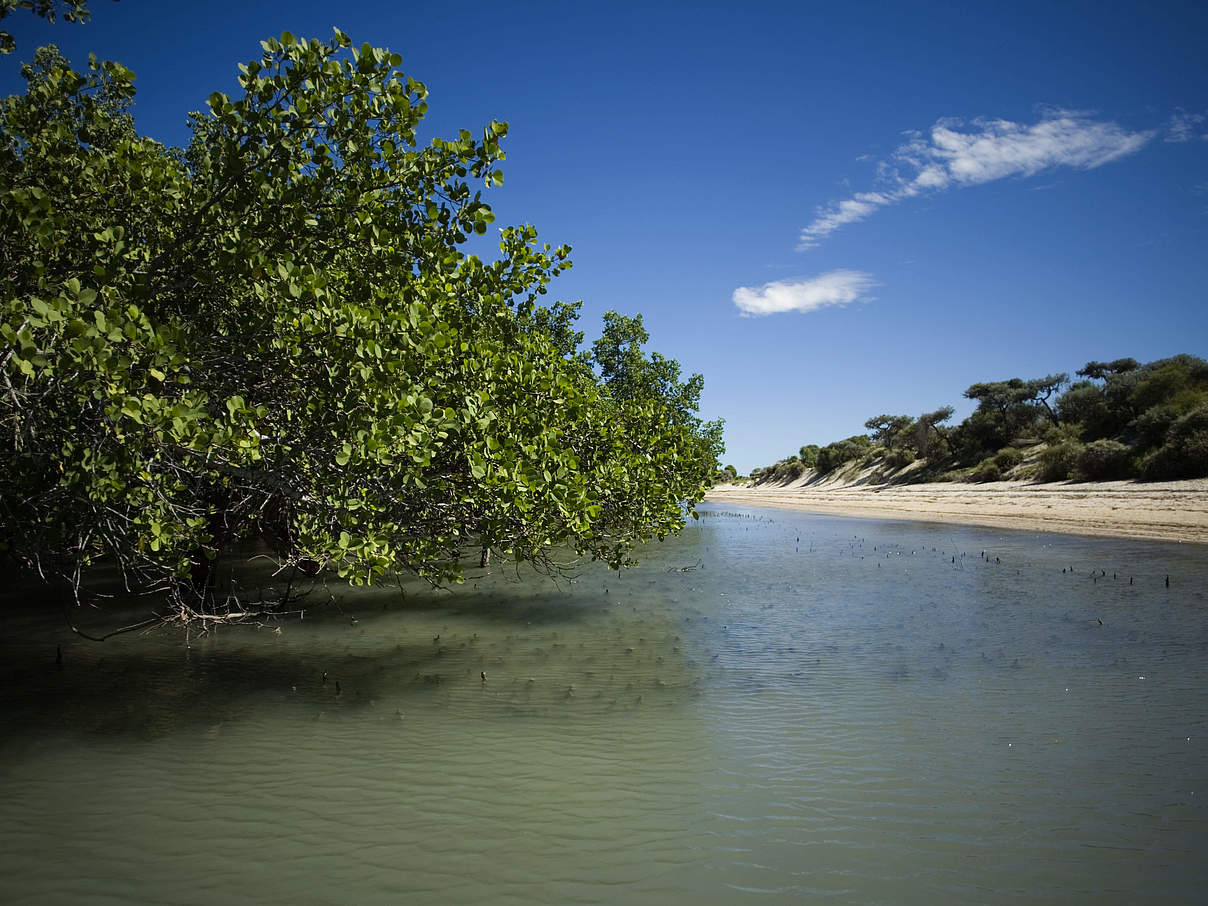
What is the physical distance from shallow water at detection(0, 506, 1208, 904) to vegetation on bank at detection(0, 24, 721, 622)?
217cm

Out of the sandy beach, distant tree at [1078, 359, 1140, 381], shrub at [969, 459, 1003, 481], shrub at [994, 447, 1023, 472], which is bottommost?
the sandy beach

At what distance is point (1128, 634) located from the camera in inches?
504

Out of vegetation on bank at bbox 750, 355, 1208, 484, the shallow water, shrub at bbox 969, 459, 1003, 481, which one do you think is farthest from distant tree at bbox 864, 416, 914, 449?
the shallow water

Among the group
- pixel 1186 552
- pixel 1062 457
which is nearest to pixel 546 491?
pixel 1186 552

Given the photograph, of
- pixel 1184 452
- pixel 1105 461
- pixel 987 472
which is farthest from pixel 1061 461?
pixel 1184 452

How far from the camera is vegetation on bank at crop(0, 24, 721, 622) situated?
6109mm

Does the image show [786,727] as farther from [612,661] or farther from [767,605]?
[767,605]

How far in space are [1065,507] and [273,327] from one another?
1576 inches

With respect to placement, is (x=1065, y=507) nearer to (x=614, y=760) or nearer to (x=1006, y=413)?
(x=1006, y=413)

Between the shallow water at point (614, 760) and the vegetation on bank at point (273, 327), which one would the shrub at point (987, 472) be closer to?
the shallow water at point (614, 760)

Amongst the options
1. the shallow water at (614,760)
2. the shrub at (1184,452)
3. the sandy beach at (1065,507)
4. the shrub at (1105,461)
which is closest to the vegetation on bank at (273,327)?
the shallow water at (614,760)

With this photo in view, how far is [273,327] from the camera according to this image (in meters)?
7.63

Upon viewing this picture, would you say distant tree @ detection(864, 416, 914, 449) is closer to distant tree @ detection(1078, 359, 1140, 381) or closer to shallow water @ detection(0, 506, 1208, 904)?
distant tree @ detection(1078, 359, 1140, 381)

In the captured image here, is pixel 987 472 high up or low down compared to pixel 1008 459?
down
